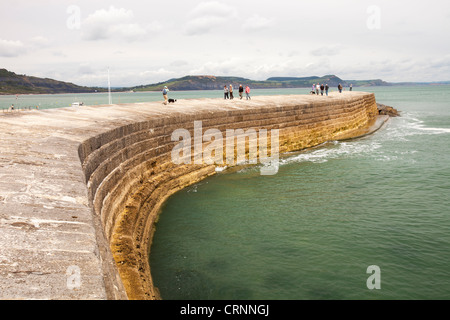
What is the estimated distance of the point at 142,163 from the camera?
12.5 metres

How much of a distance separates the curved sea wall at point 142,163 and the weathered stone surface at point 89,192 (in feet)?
0.11

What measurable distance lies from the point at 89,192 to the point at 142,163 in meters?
6.78

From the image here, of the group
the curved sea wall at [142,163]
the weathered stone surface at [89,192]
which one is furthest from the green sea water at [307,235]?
the weathered stone surface at [89,192]

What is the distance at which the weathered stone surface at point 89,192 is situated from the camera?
307 cm

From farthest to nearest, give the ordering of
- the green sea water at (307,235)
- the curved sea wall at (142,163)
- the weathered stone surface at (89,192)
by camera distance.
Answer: the green sea water at (307,235) < the curved sea wall at (142,163) < the weathered stone surface at (89,192)

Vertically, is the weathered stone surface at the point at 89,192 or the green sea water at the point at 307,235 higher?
the weathered stone surface at the point at 89,192

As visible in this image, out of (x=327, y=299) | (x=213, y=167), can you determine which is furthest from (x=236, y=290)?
(x=213, y=167)

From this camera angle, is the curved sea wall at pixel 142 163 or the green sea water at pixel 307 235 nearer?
the curved sea wall at pixel 142 163

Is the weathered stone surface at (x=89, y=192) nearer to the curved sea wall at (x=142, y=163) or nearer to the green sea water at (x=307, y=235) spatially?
the curved sea wall at (x=142, y=163)

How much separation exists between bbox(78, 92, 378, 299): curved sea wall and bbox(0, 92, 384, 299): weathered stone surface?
35 millimetres

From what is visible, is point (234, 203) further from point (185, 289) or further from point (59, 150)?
point (59, 150)

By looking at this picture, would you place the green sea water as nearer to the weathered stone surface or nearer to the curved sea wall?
the curved sea wall

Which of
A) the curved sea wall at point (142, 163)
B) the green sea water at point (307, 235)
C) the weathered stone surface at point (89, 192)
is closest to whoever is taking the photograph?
the weathered stone surface at point (89, 192)

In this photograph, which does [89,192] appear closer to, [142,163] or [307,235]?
[307,235]
